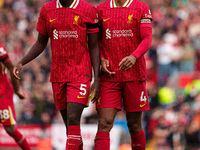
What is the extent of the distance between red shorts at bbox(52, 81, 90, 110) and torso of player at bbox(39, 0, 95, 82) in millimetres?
73

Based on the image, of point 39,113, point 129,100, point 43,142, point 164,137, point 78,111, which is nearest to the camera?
point 78,111

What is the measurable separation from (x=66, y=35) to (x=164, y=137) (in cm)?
686

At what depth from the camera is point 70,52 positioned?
643 centimetres

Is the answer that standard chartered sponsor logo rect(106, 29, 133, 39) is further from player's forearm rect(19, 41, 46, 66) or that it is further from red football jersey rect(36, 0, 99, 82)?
player's forearm rect(19, 41, 46, 66)

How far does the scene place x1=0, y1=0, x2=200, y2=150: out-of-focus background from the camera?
12570 millimetres

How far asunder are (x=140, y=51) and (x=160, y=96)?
7878mm

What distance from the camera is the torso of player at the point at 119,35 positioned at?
6.59 m

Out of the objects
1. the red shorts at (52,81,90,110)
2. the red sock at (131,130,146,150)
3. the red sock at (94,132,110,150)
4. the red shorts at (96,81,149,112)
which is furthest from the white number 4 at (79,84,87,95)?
the red sock at (131,130,146,150)

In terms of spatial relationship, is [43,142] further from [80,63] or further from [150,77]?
[80,63]

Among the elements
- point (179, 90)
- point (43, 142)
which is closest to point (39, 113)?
point (43, 142)

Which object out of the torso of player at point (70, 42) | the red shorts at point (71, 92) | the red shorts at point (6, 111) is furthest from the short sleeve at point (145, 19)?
the red shorts at point (6, 111)

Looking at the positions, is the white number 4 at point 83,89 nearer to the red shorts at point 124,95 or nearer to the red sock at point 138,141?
the red shorts at point 124,95

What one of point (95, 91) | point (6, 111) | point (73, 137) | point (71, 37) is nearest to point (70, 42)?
point (71, 37)

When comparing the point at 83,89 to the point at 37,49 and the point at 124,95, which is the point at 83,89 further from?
the point at 37,49
